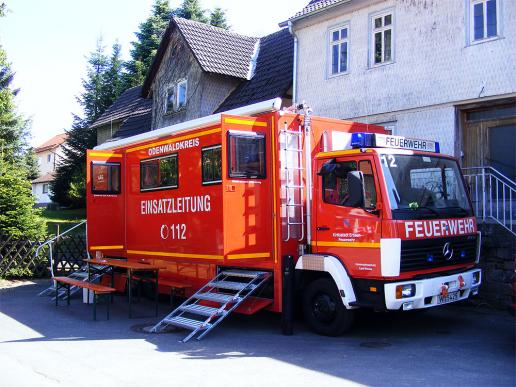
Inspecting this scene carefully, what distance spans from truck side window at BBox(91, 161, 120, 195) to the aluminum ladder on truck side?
483cm

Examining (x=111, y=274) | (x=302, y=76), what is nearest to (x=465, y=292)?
(x=111, y=274)

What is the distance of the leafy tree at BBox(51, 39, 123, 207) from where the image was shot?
3357 centimetres

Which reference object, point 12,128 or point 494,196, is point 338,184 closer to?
point 494,196

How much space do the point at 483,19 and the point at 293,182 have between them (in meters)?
6.23

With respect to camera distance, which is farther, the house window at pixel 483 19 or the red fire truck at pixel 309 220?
the house window at pixel 483 19

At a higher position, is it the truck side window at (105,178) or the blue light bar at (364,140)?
the blue light bar at (364,140)

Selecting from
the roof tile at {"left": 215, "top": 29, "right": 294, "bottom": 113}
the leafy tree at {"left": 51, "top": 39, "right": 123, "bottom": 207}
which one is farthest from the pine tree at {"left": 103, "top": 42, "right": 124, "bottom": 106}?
the roof tile at {"left": 215, "top": 29, "right": 294, "bottom": 113}

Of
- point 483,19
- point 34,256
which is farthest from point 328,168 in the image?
point 34,256

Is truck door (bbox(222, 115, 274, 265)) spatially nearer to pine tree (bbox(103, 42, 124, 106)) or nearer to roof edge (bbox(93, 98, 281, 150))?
roof edge (bbox(93, 98, 281, 150))

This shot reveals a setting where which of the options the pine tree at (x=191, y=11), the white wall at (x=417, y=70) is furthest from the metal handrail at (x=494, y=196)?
the pine tree at (x=191, y=11)

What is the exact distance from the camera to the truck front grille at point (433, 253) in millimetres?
7359

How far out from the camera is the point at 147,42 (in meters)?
37.9

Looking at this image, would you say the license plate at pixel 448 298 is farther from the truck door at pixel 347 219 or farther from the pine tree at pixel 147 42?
the pine tree at pixel 147 42

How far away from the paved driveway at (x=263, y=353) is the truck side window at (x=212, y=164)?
7.76 ft
